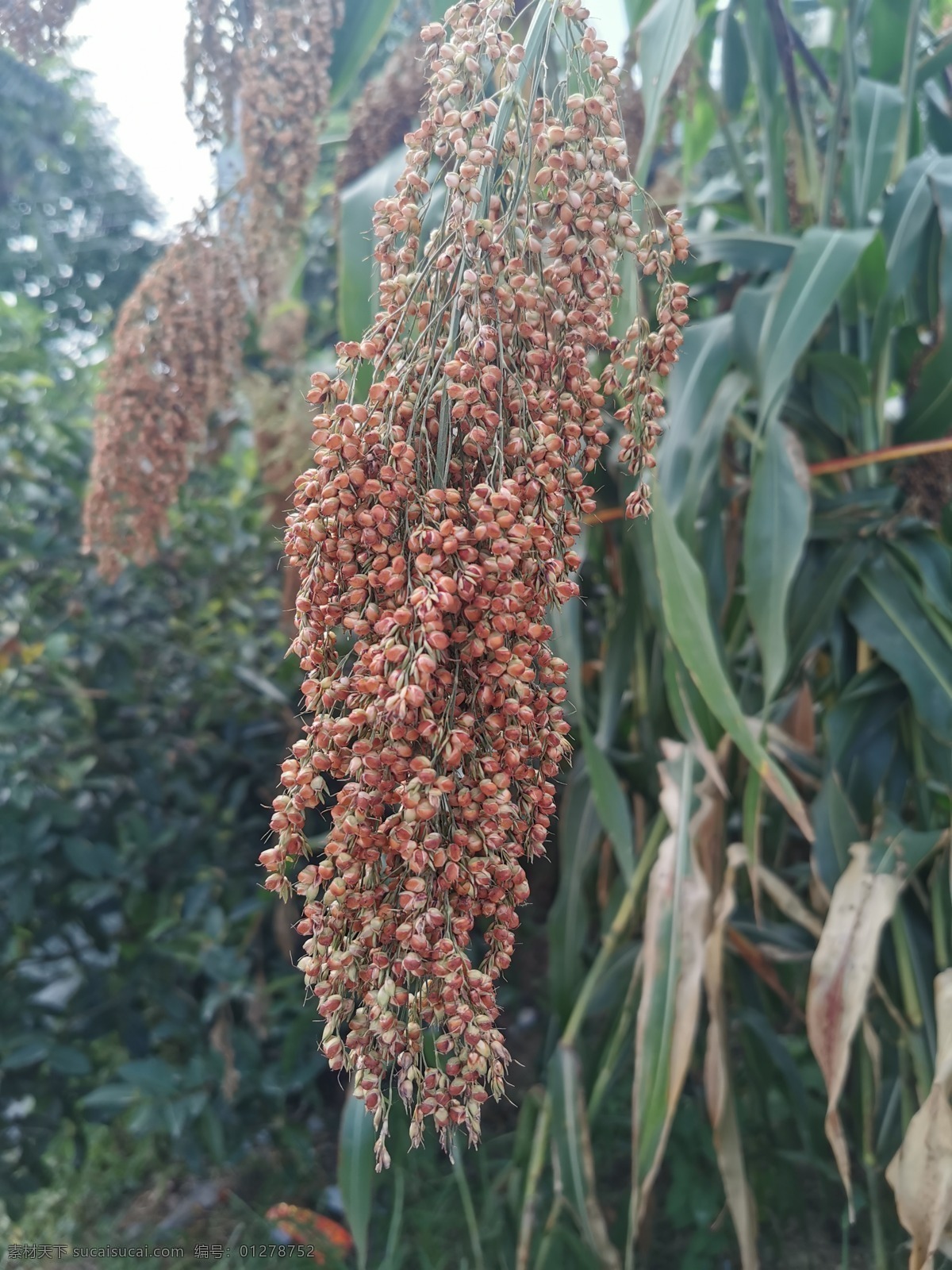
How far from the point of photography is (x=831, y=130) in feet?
5.27

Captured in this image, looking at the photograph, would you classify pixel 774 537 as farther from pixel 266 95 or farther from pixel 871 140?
pixel 266 95

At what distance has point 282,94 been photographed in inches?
54.8

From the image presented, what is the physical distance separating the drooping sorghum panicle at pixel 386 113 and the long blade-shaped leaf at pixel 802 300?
A: 28.5 inches

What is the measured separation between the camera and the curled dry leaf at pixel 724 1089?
1339mm

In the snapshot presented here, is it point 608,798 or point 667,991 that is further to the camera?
point 608,798

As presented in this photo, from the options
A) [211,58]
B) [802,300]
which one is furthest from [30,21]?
[802,300]

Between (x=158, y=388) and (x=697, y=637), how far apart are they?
2.93 ft

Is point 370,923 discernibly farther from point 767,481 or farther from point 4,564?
point 4,564

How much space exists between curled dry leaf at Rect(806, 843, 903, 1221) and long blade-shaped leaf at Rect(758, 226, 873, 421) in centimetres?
62

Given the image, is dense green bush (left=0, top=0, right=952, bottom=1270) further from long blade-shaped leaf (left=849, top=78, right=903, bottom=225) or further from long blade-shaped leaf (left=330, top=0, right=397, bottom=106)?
long blade-shaped leaf (left=330, top=0, right=397, bottom=106)

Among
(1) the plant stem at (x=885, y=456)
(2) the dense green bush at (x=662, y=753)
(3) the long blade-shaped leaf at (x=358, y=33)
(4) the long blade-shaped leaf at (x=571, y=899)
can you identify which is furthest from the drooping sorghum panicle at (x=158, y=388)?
(1) the plant stem at (x=885, y=456)

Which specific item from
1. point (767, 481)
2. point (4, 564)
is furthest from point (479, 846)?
point (4, 564)

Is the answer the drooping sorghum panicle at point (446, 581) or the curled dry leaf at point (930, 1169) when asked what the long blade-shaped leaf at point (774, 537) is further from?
the drooping sorghum panicle at point (446, 581)

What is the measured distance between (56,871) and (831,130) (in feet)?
6.33
